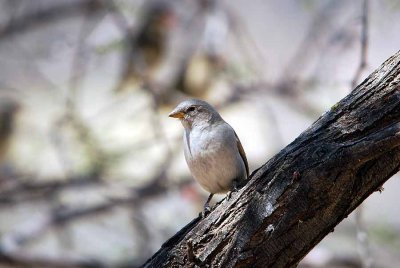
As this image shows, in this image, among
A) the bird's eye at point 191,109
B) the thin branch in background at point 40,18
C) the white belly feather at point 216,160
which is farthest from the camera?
the thin branch in background at point 40,18

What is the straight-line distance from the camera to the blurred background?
880 centimetres

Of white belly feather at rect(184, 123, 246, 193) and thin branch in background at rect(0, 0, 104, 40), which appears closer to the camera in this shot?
white belly feather at rect(184, 123, 246, 193)

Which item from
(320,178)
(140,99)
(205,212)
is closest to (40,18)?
(140,99)

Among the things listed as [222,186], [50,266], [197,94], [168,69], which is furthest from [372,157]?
[168,69]

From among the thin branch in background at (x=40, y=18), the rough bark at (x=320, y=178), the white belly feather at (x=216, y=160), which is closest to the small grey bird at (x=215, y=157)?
the white belly feather at (x=216, y=160)

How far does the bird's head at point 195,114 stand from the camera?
4.39m

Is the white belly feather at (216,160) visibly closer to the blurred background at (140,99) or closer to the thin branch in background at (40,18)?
the blurred background at (140,99)

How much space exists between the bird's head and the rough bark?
1.17 meters

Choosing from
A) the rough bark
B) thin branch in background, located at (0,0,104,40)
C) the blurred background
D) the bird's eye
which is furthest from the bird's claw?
thin branch in background, located at (0,0,104,40)

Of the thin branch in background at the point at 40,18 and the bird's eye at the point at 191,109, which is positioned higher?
the thin branch in background at the point at 40,18

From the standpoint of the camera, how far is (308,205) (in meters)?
3.10

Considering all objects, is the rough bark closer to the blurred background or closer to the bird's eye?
the bird's eye

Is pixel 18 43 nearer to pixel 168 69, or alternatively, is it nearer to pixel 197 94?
pixel 168 69

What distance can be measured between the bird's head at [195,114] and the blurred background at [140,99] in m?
3.59
